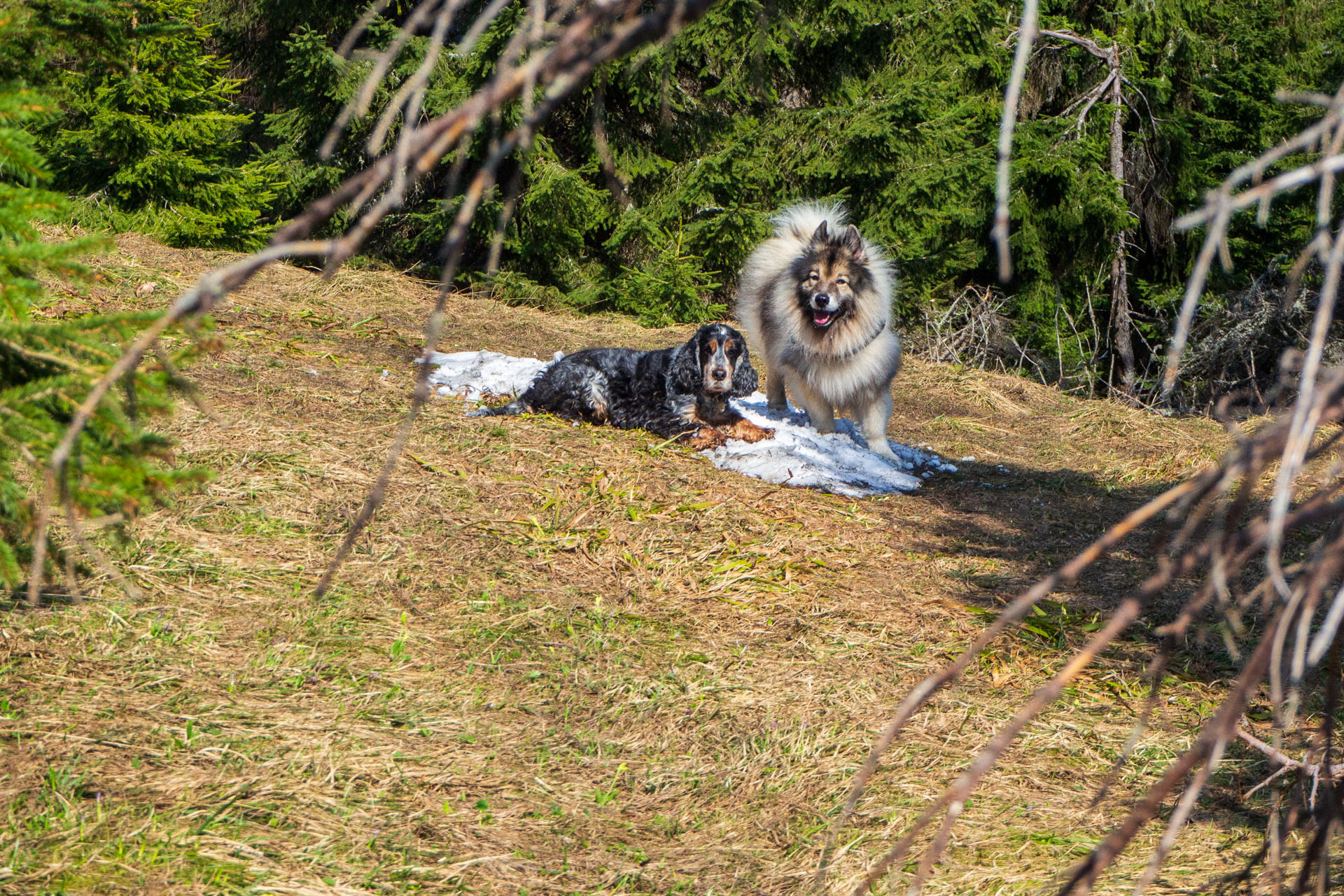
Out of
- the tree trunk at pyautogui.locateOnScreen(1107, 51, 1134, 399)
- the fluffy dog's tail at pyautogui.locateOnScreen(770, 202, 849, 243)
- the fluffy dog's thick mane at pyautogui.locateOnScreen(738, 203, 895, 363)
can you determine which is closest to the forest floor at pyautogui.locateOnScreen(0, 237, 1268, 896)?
the fluffy dog's thick mane at pyautogui.locateOnScreen(738, 203, 895, 363)

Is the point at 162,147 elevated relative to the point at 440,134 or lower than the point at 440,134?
elevated

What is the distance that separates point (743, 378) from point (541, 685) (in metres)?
3.67

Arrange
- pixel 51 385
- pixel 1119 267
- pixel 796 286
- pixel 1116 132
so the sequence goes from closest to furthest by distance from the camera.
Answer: pixel 51 385 → pixel 796 286 → pixel 1116 132 → pixel 1119 267

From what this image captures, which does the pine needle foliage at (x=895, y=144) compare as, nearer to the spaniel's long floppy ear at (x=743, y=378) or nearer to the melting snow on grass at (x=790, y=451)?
the melting snow on grass at (x=790, y=451)

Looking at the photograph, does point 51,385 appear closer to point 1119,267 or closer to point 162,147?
point 162,147

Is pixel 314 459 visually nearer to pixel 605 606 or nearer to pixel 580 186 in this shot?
pixel 605 606

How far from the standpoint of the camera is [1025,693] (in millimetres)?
3643

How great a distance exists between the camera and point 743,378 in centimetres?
679

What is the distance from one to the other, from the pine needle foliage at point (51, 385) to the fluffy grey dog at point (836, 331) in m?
4.77

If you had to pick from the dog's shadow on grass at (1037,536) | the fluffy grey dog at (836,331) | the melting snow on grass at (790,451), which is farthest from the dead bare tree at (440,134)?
the fluffy grey dog at (836,331)

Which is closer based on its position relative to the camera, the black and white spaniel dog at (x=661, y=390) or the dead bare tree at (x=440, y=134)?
the dead bare tree at (x=440, y=134)

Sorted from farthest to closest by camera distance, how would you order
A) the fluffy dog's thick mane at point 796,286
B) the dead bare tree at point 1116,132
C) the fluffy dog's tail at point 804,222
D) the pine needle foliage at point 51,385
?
the dead bare tree at point 1116,132, the fluffy dog's tail at point 804,222, the fluffy dog's thick mane at point 796,286, the pine needle foliage at point 51,385

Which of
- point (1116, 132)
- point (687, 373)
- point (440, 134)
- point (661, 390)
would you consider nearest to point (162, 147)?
→ point (661, 390)

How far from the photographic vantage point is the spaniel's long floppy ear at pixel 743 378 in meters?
6.63
